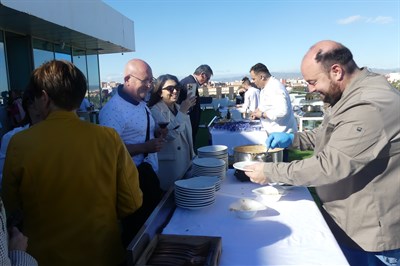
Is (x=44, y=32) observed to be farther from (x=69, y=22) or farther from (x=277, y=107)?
(x=277, y=107)

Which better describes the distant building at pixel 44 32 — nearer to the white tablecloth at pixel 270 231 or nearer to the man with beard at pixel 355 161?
the white tablecloth at pixel 270 231

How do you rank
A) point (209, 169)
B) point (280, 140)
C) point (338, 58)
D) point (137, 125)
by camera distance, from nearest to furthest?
point (338, 58) → point (209, 169) → point (280, 140) → point (137, 125)

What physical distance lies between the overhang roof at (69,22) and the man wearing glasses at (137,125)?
4.98 meters

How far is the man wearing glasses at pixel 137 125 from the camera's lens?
7.59ft

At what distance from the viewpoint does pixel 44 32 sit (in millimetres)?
9312

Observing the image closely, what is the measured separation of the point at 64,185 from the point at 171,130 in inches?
60.3

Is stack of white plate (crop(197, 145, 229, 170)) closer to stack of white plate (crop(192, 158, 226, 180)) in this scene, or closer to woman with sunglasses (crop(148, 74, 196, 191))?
stack of white plate (crop(192, 158, 226, 180))

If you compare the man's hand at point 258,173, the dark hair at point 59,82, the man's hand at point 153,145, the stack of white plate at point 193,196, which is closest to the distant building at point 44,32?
the man's hand at point 153,145

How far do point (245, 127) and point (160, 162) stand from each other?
1.93 meters

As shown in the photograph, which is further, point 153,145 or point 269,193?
point 153,145

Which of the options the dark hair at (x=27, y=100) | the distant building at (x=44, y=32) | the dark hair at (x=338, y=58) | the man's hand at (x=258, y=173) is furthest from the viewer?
the distant building at (x=44, y=32)

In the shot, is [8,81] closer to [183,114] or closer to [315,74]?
[183,114]

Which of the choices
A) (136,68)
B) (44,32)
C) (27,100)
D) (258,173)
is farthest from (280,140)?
(44,32)

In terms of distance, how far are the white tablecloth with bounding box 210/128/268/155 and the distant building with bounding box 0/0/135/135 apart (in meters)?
4.75
